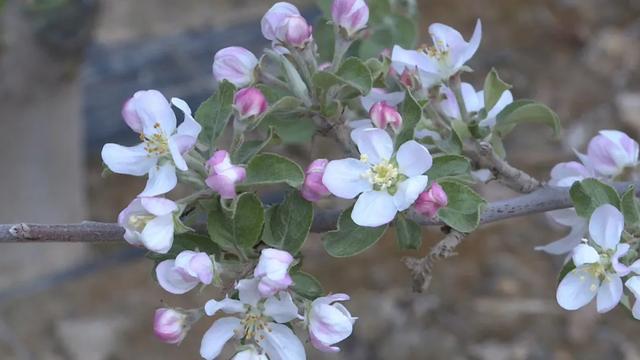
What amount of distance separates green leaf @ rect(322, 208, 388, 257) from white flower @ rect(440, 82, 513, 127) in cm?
22

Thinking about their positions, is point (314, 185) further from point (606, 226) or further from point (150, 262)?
point (150, 262)

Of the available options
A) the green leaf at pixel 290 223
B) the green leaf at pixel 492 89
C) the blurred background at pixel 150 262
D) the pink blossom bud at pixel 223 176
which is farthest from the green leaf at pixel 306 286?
the blurred background at pixel 150 262

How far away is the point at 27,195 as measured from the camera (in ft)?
10.1

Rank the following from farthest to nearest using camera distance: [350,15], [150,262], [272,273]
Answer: [150,262]
[350,15]
[272,273]

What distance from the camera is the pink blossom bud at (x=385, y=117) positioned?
1107mm

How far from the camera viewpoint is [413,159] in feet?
3.55

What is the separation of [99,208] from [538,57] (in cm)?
183

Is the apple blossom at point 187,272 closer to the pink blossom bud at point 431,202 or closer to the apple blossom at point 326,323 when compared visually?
the apple blossom at point 326,323

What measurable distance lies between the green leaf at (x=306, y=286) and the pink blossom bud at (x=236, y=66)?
0.81 ft

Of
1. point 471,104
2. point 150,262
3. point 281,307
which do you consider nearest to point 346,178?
point 281,307

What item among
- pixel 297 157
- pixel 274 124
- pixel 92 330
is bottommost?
pixel 92 330

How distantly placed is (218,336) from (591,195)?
444mm

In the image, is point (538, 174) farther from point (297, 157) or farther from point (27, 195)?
point (27, 195)

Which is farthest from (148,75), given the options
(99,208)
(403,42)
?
(403,42)
